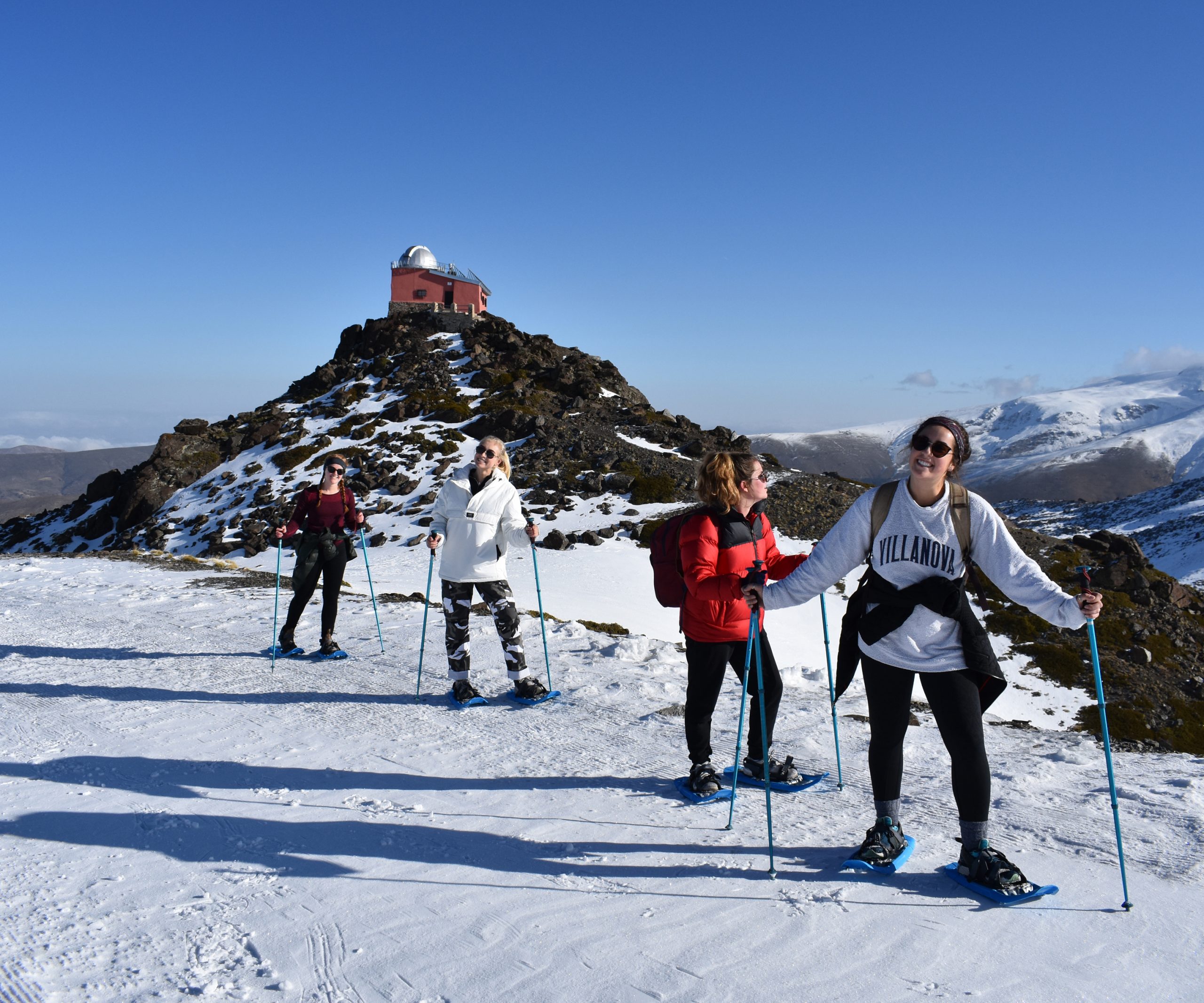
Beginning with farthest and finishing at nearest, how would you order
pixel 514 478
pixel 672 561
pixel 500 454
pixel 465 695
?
pixel 514 478 < pixel 465 695 < pixel 500 454 < pixel 672 561

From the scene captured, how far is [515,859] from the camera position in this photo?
429cm

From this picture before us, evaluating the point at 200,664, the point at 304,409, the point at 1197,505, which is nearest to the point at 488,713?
the point at 200,664

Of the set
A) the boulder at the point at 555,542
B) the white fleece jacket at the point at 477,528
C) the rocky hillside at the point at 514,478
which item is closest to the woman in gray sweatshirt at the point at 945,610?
the white fleece jacket at the point at 477,528

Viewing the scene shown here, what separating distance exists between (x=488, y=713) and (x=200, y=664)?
3940 mm

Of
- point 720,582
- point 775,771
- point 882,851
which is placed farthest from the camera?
point 775,771

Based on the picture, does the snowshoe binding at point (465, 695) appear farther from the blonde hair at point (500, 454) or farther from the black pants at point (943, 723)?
the black pants at point (943, 723)

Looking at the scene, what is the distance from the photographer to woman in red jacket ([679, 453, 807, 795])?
183 inches

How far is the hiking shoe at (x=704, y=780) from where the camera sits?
5.05 meters

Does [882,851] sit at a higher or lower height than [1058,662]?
higher

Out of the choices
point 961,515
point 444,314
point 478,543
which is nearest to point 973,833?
point 961,515

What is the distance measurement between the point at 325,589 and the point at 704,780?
5.51 metres

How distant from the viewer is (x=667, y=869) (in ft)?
13.6

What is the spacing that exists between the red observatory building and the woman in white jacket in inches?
2458

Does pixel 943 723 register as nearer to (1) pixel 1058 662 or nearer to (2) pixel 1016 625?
(1) pixel 1058 662
